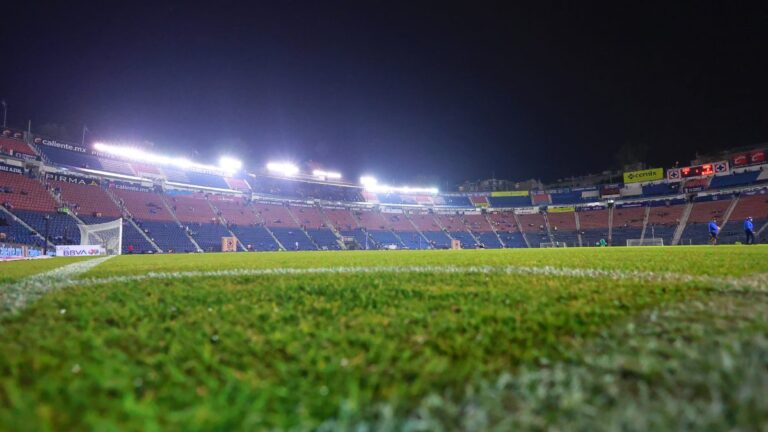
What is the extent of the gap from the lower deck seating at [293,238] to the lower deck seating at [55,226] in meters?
16.4

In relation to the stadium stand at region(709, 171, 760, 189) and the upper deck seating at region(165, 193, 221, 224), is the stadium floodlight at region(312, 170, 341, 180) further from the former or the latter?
the stadium stand at region(709, 171, 760, 189)

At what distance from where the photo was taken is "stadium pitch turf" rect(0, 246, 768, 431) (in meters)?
0.80

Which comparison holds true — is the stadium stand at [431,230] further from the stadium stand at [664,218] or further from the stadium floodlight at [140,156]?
the stadium floodlight at [140,156]

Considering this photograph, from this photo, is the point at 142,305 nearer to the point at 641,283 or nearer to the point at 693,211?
the point at 641,283

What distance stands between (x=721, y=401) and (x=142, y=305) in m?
2.74

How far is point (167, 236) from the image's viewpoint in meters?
30.8

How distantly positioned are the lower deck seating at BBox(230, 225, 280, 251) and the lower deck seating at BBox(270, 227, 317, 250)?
1.05 meters

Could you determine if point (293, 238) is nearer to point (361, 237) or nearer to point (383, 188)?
point (361, 237)

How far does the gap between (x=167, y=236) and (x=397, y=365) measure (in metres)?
35.0

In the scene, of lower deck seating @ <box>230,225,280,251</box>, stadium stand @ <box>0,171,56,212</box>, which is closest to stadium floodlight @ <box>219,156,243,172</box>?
lower deck seating @ <box>230,225,280,251</box>

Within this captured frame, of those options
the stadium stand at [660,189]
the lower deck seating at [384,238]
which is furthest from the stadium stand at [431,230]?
the stadium stand at [660,189]

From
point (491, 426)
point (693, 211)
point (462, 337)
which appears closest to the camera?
point (491, 426)

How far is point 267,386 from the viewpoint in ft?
3.28

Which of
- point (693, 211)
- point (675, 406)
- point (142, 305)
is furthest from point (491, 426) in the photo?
point (693, 211)
